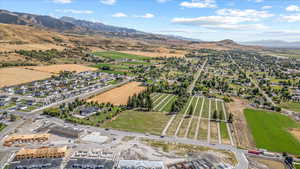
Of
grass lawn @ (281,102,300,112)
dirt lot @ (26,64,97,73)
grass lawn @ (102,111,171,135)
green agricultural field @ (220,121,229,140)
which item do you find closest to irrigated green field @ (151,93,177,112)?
grass lawn @ (102,111,171,135)

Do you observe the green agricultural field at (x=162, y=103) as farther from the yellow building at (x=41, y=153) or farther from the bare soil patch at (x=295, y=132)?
the bare soil patch at (x=295, y=132)

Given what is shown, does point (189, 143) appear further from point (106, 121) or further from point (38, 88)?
point (38, 88)

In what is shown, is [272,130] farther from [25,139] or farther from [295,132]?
[25,139]

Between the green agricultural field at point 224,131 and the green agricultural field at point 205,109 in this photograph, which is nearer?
the green agricultural field at point 224,131

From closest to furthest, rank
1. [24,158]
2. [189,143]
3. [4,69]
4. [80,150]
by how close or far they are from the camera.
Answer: [24,158] → [80,150] → [189,143] → [4,69]

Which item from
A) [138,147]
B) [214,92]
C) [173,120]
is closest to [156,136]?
[138,147]

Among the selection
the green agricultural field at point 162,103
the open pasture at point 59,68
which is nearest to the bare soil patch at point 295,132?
the green agricultural field at point 162,103
